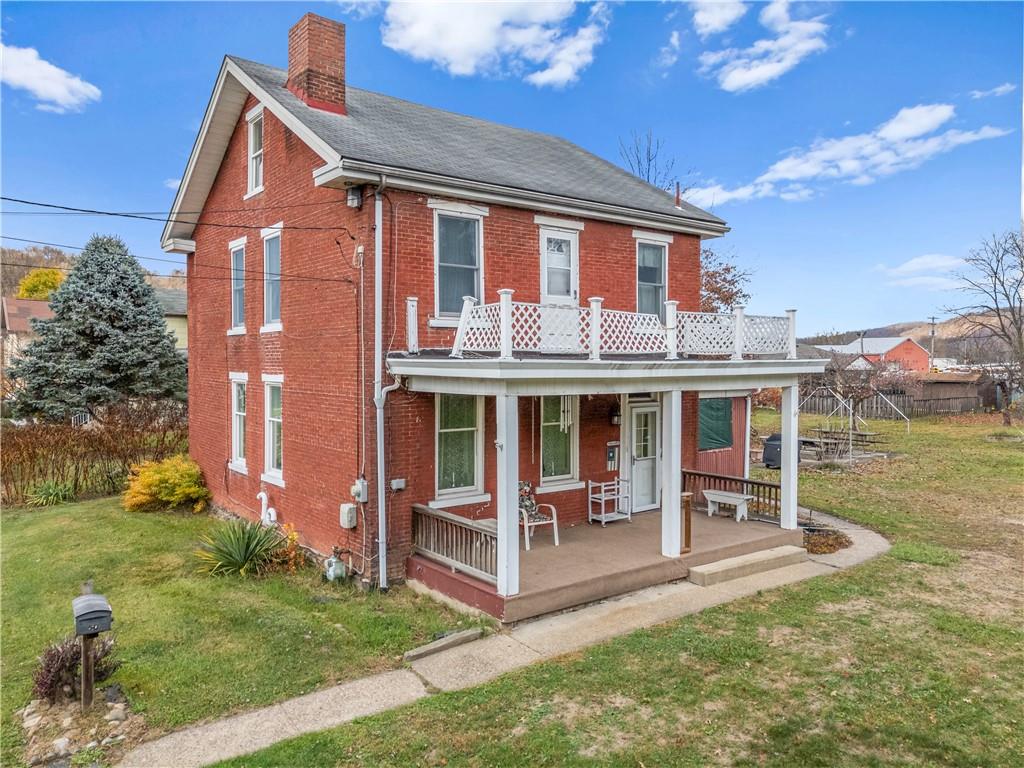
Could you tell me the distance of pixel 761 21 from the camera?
16.6m

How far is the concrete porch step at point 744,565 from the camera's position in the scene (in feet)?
30.6

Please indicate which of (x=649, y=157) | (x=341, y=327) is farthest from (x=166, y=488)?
(x=649, y=157)

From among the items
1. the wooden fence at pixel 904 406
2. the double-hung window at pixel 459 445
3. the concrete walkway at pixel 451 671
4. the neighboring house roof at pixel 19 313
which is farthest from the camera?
the neighboring house roof at pixel 19 313

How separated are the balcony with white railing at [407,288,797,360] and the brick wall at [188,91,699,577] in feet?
3.16

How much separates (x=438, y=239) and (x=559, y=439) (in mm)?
4289

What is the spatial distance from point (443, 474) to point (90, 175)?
2942 centimetres

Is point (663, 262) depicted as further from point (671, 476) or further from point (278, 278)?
point (278, 278)

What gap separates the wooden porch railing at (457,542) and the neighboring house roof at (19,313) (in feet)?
170

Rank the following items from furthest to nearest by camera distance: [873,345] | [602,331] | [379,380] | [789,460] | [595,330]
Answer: [873,345] < [789,460] < [379,380] < [602,331] < [595,330]

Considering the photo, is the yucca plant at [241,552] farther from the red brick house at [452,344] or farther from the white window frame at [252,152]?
the white window frame at [252,152]

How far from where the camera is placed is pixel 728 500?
12.0 metres

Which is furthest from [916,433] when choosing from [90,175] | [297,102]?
[90,175]

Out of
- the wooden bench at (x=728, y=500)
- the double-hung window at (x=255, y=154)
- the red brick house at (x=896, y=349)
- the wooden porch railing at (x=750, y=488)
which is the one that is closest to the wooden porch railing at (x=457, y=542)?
the wooden bench at (x=728, y=500)

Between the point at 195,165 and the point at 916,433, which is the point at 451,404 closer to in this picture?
the point at 195,165
